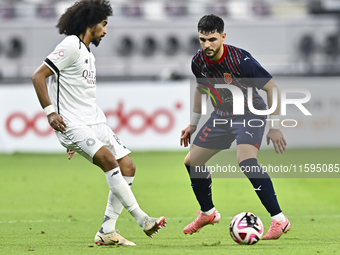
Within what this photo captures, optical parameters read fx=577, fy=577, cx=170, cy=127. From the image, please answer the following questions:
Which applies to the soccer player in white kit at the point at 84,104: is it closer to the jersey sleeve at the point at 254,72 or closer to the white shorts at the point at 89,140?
the white shorts at the point at 89,140

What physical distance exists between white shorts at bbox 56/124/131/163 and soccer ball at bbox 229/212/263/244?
53.8 inches

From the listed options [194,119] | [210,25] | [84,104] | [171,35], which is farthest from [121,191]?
[171,35]

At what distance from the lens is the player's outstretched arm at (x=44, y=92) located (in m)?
5.28

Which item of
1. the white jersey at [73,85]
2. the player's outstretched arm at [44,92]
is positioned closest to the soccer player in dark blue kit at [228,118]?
the white jersey at [73,85]

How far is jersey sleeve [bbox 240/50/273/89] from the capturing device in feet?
18.9

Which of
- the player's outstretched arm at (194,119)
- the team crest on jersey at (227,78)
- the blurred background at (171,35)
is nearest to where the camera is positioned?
the team crest on jersey at (227,78)

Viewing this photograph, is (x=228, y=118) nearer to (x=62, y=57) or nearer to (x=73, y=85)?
(x=73, y=85)

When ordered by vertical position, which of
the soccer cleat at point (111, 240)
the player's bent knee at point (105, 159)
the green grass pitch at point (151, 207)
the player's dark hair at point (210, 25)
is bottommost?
the green grass pitch at point (151, 207)

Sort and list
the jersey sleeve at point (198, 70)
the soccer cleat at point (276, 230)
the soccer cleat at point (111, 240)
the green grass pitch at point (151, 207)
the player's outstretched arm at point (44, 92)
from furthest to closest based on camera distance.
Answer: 1. the jersey sleeve at point (198, 70)
2. the soccer cleat at point (276, 230)
3. the soccer cleat at point (111, 240)
4. the green grass pitch at point (151, 207)
5. the player's outstretched arm at point (44, 92)

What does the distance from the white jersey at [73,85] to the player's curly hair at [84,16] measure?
0.48 ft

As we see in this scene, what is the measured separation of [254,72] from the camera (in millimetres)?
5805

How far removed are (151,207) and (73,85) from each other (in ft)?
12.0

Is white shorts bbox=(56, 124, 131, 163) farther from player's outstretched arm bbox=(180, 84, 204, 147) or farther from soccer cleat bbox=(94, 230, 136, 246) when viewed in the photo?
player's outstretched arm bbox=(180, 84, 204, 147)

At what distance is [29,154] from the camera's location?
17.0 m
